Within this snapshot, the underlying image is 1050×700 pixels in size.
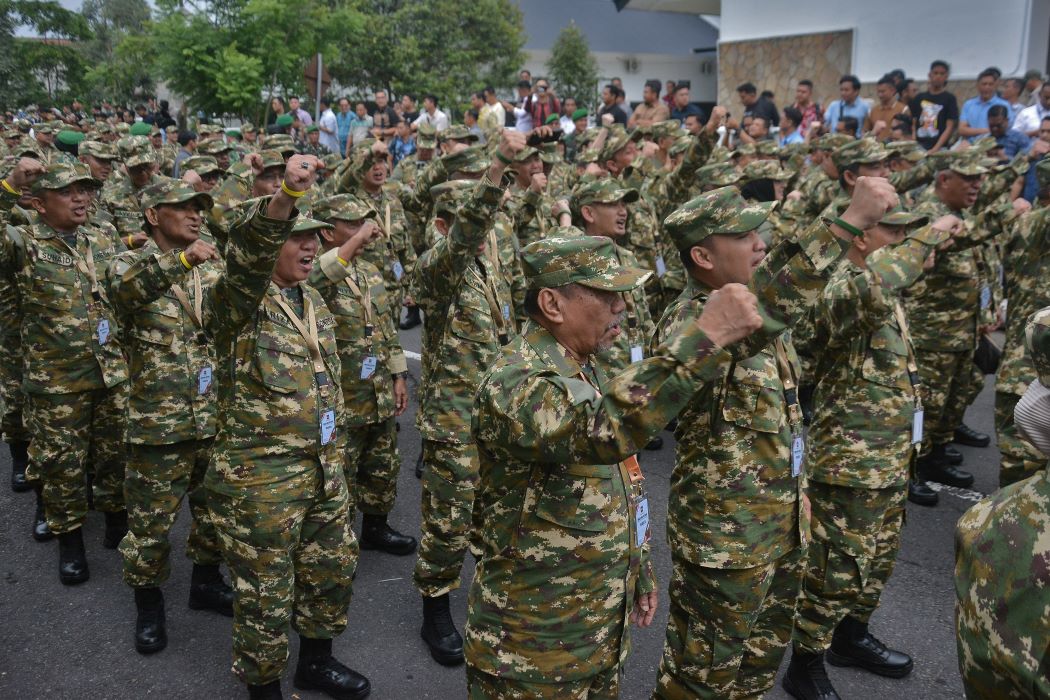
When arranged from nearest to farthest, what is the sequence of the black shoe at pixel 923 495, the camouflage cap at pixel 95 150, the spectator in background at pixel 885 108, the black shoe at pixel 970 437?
the black shoe at pixel 923 495 → the black shoe at pixel 970 437 → the camouflage cap at pixel 95 150 → the spectator in background at pixel 885 108

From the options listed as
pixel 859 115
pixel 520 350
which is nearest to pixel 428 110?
pixel 859 115

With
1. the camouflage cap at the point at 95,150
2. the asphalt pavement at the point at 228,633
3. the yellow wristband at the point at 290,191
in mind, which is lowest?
the asphalt pavement at the point at 228,633

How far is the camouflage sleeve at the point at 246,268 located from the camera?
129 inches

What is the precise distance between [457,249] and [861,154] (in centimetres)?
397

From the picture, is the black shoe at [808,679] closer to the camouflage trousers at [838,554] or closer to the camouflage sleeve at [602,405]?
the camouflage trousers at [838,554]

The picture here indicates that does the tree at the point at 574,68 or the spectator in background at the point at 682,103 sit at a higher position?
the tree at the point at 574,68

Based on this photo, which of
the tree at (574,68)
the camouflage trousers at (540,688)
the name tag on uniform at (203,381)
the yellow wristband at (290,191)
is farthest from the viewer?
the tree at (574,68)

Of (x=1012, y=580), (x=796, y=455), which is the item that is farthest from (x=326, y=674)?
(x=1012, y=580)

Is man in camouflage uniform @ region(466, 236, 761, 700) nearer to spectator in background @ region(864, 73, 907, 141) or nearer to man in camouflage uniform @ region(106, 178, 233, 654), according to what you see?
man in camouflage uniform @ region(106, 178, 233, 654)

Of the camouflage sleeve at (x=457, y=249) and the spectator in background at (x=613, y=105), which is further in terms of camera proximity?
the spectator in background at (x=613, y=105)

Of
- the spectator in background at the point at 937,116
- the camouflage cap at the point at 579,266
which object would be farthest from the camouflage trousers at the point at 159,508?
the spectator in background at the point at 937,116

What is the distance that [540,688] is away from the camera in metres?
2.74

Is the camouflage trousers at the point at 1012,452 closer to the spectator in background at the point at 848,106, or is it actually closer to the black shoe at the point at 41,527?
the black shoe at the point at 41,527

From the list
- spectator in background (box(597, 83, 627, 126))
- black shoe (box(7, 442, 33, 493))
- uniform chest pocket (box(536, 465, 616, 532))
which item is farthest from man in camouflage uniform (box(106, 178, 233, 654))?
spectator in background (box(597, 83, 627, 126))
